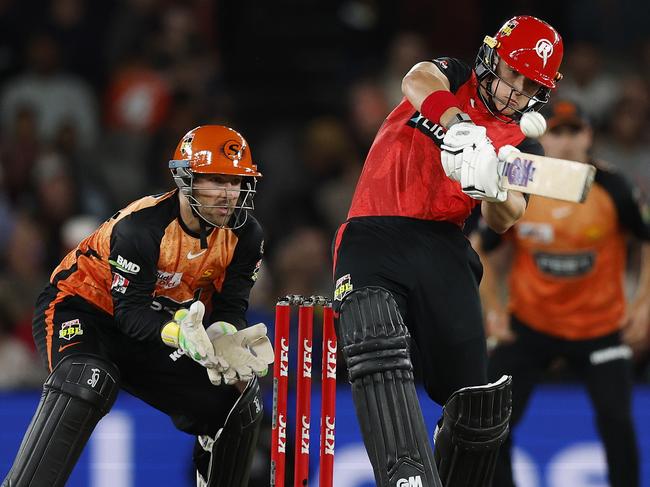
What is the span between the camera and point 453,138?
4.59m

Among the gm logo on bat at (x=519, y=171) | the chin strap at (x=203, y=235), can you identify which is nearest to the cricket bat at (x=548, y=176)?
the gm logo on bat at (x=519, y=171)

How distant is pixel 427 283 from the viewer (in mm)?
5023

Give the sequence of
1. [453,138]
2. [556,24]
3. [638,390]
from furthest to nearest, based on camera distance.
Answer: [556,24] → [638,390] → [453,138]

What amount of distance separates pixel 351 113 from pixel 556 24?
193 centimetres

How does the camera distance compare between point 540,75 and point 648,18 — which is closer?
point 540,75

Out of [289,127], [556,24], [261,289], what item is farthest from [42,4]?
[556,24]

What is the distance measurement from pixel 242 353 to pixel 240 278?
52cm

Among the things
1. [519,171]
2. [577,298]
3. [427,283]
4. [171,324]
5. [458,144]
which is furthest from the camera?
[577,298]

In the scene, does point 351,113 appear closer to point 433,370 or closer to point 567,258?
point 567,258

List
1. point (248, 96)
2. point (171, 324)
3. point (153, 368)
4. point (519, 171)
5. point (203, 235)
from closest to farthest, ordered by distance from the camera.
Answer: point (519, 171)
point (171, 324)
point (203, 235)
point (153, 368)
point (248, 96)

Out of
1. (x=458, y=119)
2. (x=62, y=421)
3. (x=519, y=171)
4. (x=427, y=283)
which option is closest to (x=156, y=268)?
(x=62, y=421)

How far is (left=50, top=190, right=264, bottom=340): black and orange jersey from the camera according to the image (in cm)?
527

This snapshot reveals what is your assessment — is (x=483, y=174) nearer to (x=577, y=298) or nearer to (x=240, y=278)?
(x=240, y=278)

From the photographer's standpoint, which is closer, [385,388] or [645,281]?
[385,388]
